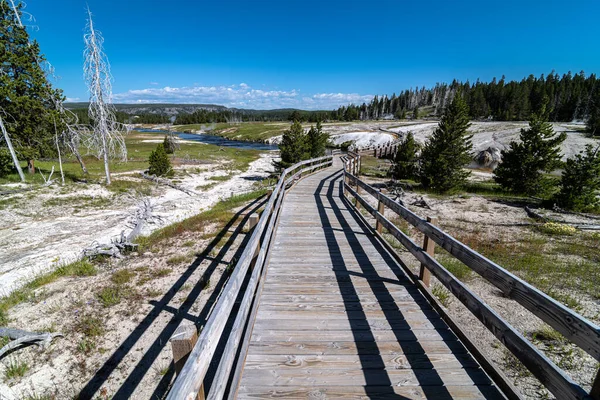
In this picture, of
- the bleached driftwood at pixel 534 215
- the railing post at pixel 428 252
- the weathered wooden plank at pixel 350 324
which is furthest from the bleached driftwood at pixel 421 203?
the weathered wooden plank at pixel 350 324

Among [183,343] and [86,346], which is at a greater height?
[183,343]

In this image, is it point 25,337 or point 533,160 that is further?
point 533,160

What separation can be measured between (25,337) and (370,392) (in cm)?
628

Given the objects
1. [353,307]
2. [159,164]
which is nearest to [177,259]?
[353,307]

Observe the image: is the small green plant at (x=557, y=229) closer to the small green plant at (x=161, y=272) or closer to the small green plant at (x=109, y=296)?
the small green plant at (x=161, y=272)

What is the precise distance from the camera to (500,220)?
11.9m

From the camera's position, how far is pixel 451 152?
1778cm

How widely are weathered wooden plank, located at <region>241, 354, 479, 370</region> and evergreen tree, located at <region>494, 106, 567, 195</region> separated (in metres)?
19.5

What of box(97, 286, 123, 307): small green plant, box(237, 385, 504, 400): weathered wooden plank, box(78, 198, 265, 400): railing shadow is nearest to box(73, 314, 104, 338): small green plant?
box(97, 286, 123, 307): small green plant

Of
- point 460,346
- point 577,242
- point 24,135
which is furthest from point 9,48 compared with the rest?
point 577,242

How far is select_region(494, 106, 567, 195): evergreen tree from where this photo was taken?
16984 millimetres

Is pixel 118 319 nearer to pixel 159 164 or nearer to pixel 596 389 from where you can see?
pixel 596 389

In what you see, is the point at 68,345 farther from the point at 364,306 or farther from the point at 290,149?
the point at 290,149

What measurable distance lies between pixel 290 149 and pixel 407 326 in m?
19.4
